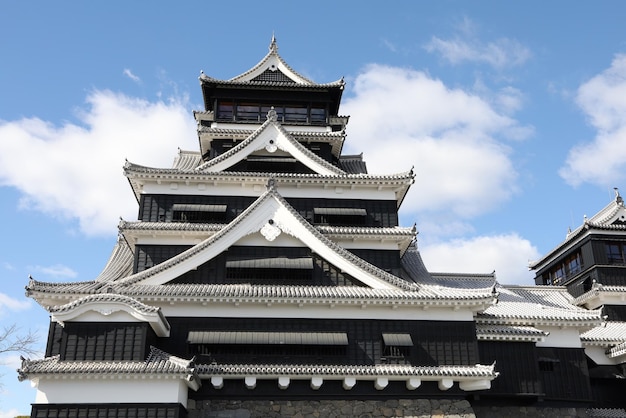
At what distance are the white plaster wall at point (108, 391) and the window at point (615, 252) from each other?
78.0 feet

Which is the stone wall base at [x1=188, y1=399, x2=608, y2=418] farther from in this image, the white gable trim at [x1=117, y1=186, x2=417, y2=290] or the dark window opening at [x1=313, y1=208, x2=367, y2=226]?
the dark window opening at [x1=313, y1=208, x2=367, y2=226]

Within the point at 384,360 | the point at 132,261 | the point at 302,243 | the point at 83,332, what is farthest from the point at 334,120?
the point at 83,332

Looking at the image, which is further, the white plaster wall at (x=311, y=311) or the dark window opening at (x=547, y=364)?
the dark window opening at (x=547, y=364)

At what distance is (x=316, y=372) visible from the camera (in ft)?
54.8

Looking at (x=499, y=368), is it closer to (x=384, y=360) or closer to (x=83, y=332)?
(x=384, y=360)

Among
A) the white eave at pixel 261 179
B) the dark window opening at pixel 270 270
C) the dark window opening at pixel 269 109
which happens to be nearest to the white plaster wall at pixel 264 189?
the white eave at pixel 261 179

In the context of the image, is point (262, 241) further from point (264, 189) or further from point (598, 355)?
point (598, 355)

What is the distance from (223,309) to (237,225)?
120 inches

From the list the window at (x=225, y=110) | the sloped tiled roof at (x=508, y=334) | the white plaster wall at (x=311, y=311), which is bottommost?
the sloped tiled roof at (x=508, y=334)

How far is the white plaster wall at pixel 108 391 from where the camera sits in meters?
15.1

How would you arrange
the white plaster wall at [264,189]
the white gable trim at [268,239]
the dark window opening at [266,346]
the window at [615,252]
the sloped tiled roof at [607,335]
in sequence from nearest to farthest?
the dark window opening at [266,346], the white gable trim at [268,239], the white plaster wall at [264,189], the sloped tiled roof at [607,335], the window at [615,252]

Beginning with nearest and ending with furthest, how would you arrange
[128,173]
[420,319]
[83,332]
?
1. [83,332]
2. [420,319]
3. [128,173]

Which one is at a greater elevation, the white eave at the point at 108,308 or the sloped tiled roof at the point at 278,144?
the sloped tiled roof at the point at 278,144

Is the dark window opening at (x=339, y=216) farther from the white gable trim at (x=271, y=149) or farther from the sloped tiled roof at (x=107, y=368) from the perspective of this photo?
the sloped tiled roof at (x=107, y=368)
